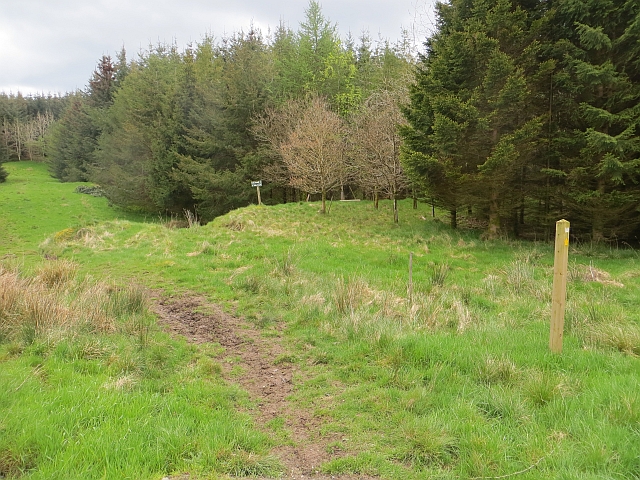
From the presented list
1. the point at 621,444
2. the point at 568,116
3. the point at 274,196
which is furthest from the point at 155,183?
the point at 621,444

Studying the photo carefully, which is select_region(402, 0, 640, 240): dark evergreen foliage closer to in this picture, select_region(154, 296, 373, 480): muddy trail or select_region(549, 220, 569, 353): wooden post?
select_region(549, 220, 569, 353): wooden post

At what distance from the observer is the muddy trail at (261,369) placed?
321 cm

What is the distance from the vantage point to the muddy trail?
3207 mm

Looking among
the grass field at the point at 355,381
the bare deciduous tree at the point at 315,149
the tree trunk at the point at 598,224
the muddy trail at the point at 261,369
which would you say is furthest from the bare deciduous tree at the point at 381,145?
the muddy trail at the point at 261,369

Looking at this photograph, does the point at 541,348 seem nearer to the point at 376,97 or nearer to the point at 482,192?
the point at 482,192

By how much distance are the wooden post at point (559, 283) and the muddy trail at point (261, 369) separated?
117 inches

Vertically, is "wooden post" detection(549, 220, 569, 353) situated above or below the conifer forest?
below

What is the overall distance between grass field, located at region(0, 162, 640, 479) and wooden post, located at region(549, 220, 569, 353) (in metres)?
0.24

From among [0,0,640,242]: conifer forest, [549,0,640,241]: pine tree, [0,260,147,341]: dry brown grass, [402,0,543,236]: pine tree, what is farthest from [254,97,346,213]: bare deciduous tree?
[0,260,147,341]: dry brown grass

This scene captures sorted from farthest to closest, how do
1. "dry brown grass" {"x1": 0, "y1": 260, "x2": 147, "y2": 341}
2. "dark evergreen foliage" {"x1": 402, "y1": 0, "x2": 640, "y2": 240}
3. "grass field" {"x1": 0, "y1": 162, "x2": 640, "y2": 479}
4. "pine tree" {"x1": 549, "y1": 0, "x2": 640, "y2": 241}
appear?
"dark evergreen foliage" {"x1": 402, "y1": 0, "x2": 640, "y2": 240}, "pine tree" {"x1": 549, "y1": 0, "x2": 640, "y2": 241}, "dry brown grass" {"x1": 0, "y1": 260, "x2": 147, "y2": 341}, "grass field" {"x1": 0, "y1": 162, "x2": 640, "y2": 479}

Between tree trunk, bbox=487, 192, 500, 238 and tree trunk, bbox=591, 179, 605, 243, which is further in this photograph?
tree trunk, bbox=487, 192, 500, 238

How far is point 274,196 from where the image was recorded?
28.8 metres

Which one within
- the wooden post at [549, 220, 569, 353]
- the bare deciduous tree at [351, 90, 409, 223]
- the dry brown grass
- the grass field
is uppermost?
the bare deciduous tree at [351, 90, 409, 223]

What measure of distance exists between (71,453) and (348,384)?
2.67 metres
